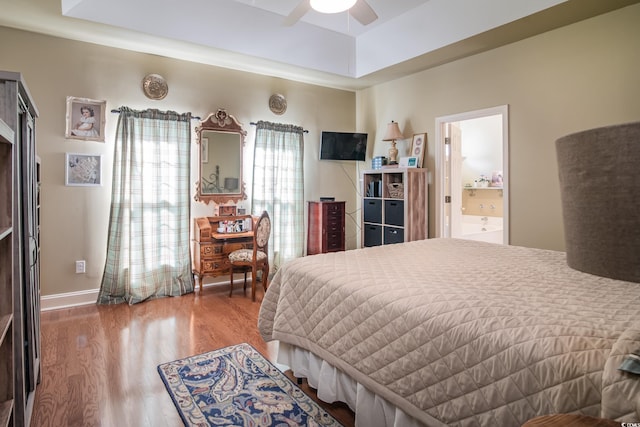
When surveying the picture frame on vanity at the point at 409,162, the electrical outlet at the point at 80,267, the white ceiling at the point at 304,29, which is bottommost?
the electrical outlet at the point at 80,267

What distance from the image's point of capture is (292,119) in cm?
525

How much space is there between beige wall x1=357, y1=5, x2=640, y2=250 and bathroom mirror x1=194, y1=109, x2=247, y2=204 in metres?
2.45

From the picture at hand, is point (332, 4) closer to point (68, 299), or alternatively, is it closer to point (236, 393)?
point (236, 393)

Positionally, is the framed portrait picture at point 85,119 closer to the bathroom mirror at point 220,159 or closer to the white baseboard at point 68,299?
the bathroom mirror at point 220,159

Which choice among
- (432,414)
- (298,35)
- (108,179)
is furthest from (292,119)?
(432,414)

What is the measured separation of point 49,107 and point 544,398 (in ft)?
14.8

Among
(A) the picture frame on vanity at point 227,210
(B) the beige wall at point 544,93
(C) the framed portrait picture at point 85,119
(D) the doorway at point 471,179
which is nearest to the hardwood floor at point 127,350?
(A) the picture frame on vanity at point 227,210

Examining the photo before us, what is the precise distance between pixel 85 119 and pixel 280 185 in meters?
2.33

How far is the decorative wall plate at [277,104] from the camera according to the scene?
16.5 feet

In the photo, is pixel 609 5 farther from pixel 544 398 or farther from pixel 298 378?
pixel 298 378

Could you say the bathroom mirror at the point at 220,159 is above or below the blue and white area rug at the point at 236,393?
above

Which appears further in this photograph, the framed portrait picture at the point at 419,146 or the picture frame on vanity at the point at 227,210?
the framed portrait picture at the point at 419,146

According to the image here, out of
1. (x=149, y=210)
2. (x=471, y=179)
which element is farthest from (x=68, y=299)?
(x=471, y=179)

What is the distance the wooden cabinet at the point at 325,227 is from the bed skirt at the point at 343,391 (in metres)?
2.94
